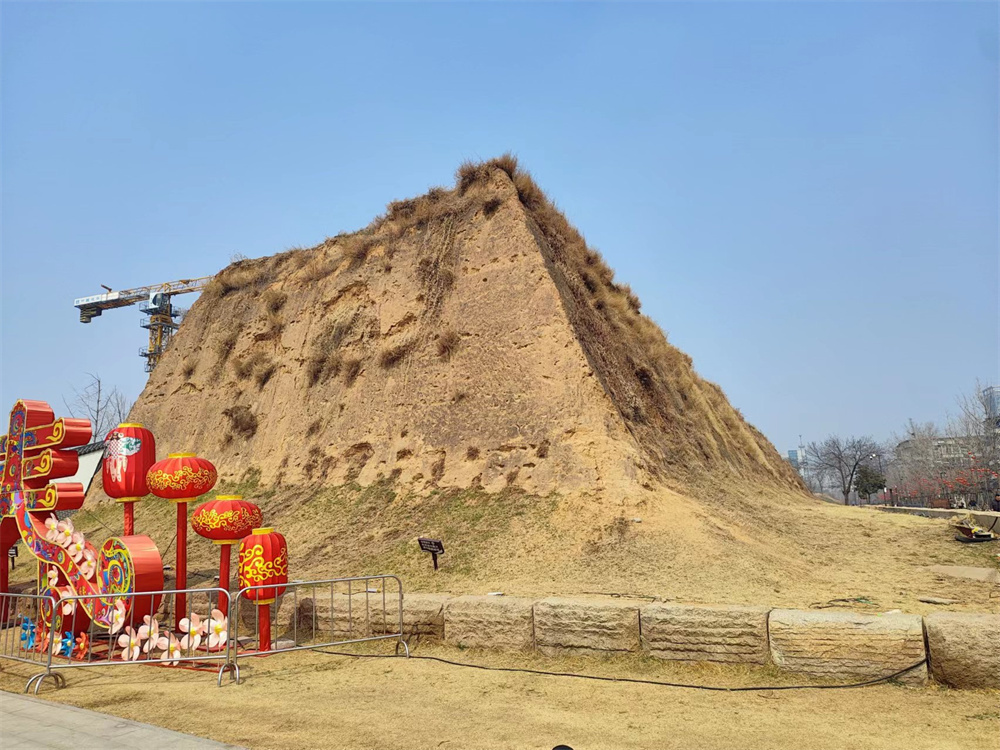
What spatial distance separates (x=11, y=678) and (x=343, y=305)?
38.2 ft

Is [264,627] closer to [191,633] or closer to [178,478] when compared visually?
[191,633]

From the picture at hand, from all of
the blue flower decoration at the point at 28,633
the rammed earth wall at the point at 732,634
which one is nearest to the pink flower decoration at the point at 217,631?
the rammed earth wall at the point at 732,634

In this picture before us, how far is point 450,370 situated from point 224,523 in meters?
6.84

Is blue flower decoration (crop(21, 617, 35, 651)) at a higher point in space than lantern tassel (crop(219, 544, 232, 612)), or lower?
lower

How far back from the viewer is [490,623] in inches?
277

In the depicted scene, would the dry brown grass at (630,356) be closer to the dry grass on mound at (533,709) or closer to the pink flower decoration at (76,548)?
the dry grass on mound at (533,709)

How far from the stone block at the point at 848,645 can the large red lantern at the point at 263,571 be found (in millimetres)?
5426

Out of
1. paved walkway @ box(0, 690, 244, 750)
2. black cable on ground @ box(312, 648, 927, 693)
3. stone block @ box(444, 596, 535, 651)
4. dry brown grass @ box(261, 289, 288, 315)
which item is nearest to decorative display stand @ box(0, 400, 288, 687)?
paved walkway @ box(0, 690, 244, 750)

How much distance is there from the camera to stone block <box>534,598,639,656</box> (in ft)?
20.9

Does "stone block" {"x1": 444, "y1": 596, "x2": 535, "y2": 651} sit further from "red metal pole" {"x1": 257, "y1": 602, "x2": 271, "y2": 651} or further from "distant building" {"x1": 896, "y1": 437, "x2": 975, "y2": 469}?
"distant building" {"x1": 896, "y1": 437, "x2": 975, "y2": 469}

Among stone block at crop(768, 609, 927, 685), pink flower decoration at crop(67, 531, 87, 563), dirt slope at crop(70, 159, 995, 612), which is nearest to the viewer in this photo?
stone block at crop(768, 609, 927, 685)

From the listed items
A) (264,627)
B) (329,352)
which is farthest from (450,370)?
(264,627)

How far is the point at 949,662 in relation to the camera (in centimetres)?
509

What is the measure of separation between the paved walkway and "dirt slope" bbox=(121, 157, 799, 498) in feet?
24.1
